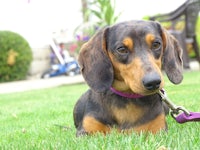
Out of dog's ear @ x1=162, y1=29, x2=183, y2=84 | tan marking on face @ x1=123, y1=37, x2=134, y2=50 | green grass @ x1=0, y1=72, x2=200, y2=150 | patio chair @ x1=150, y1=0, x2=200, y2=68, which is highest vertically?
tan marking on face @ x1=123, y1=37, x2=134, y2=50

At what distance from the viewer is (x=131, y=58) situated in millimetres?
2961

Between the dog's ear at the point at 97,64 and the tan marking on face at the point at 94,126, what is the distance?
0.22 metres

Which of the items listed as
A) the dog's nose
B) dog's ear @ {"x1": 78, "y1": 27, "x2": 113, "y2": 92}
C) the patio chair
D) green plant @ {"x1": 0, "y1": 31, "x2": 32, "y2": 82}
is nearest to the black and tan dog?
dog's ear @ {"x1": 78, "y1": 27, "x2": 113, "y2": 92}

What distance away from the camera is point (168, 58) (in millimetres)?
3266

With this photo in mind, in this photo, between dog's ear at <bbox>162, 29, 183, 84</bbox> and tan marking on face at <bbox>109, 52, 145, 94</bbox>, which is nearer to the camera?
tan marking on face at <bbox>109, 52, 145, 94</bbox>

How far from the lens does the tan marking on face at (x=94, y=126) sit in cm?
317

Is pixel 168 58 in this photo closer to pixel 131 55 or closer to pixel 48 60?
pixel 131 55

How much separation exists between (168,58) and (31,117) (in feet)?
7.90

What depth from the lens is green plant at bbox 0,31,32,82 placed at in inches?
560

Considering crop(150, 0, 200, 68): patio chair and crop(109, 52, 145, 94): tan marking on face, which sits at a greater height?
crop(109, 52, 145, 94): tan marking on face

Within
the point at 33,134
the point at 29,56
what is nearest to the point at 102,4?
the point at 29,56

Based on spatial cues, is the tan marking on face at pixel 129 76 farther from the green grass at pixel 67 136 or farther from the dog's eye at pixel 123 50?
the green grass at pixel 67 136

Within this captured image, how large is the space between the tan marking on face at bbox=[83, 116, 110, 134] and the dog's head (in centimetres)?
23

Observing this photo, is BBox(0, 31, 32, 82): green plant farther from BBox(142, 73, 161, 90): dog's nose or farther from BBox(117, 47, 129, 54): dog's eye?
BBox(142, 73, 161, 90): dog's nose
